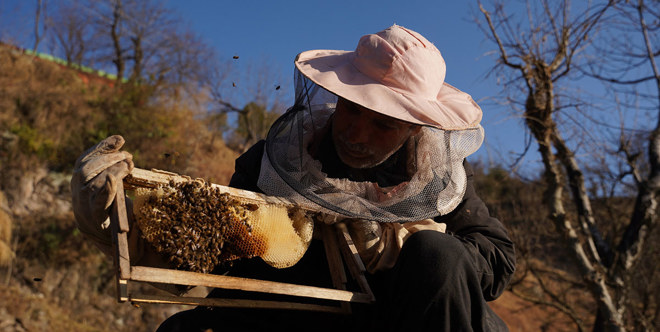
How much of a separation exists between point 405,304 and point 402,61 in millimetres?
1251

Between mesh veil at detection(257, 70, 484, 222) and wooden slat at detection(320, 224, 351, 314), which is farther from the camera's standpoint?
mesh veil at detection(257, 70, 484, 222)

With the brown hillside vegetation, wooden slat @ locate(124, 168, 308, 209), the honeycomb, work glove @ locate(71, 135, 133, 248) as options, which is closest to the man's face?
the honeycomb

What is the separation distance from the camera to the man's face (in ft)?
8.52

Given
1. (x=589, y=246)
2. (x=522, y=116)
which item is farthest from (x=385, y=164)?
(x=589, y=246)

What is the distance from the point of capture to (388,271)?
2348 millimetres

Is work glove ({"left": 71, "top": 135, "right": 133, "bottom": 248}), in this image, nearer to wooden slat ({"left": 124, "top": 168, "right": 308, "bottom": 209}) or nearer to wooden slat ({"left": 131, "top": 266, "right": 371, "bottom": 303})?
wooden slat ({"left": 124, "top": 168, "right": 308, "bottom": 209})

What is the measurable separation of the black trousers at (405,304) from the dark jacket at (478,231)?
17 centimetres

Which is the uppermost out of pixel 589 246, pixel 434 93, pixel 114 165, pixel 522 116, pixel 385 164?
pixel 434 93

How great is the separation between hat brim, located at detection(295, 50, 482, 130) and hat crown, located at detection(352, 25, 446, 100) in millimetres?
48

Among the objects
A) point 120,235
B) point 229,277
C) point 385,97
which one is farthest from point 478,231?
point 120,235

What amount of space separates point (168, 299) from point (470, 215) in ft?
5.43

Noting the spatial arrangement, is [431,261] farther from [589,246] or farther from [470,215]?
[589,246]

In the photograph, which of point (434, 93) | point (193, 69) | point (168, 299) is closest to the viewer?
point (168, 299)

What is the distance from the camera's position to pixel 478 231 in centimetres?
265
